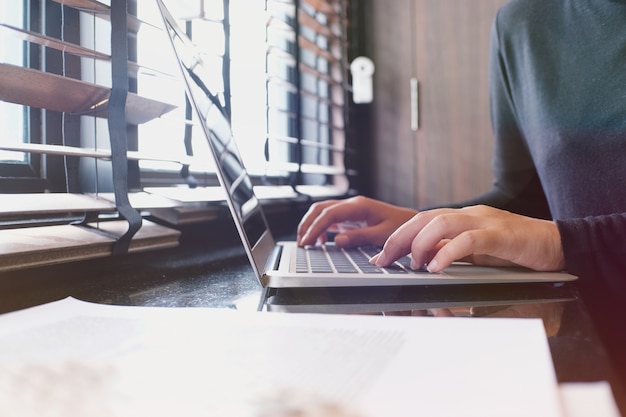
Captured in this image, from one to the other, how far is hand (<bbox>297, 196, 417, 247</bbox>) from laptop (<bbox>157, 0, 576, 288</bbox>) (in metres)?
0.02

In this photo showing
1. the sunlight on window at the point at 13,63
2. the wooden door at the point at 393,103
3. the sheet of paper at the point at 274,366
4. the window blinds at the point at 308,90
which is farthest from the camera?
the wooden door at the point at 393,103

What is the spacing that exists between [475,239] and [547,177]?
645 mm

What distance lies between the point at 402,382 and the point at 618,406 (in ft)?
0.38

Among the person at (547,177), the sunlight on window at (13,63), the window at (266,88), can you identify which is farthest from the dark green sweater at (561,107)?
the sunlight on window at (13,63)

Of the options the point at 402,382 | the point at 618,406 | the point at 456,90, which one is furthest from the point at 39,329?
the point at 456,90

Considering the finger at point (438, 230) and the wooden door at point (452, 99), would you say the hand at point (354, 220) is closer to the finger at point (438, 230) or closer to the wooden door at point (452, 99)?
the finger at point (438, 230)

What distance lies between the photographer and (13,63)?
856mm

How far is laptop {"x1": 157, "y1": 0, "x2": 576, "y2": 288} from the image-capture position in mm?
576

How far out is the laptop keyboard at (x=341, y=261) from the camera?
624 mm

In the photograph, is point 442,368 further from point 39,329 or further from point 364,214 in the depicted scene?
point 364,214

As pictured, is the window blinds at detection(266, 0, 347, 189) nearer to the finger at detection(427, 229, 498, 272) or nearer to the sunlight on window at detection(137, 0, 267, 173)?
the sunlight on window at detection(137, 0, 267, 173)

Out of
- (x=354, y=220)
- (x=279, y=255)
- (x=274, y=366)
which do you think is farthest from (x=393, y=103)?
(x=274, y=366)

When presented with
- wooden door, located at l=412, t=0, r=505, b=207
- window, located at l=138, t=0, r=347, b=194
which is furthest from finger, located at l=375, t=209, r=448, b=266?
wooden door, located at l=412, t=0, r=505, b=207

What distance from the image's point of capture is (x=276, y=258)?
30.6 inches
